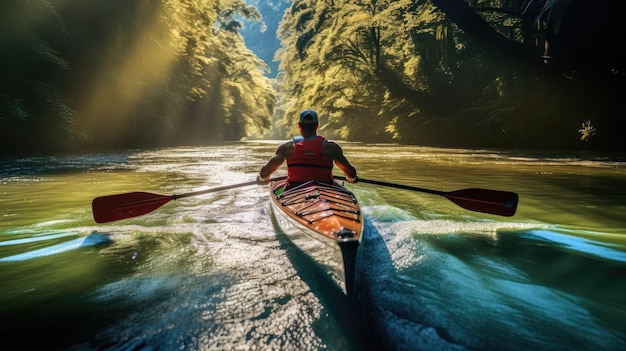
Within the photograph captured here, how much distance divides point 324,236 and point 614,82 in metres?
13.6

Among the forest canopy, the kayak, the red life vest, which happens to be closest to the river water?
the kayak

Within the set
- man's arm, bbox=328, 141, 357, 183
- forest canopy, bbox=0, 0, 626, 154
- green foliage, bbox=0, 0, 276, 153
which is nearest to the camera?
man's arm, bbox=328, 141, 357, 183

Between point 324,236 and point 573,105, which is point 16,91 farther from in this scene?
point 573,105

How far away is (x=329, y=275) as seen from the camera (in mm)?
2779

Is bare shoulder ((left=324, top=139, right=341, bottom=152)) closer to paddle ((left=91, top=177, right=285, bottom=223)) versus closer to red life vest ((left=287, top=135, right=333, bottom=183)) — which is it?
red life vest ((left=287, top=135, right=333, bottom=183))

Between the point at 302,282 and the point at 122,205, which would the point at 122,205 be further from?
the point at 302,282

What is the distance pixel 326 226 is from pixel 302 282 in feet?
1.75

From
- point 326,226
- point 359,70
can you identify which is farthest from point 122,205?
point 359,70

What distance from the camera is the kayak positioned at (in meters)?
2.39

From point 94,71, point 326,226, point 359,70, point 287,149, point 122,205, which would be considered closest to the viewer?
point 326,226

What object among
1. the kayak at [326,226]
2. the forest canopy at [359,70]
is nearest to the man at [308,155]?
the kayak at [326,226]

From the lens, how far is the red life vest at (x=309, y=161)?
4551 mm

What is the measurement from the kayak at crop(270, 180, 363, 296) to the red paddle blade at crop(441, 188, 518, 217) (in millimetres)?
1651

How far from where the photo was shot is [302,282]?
2969mm
